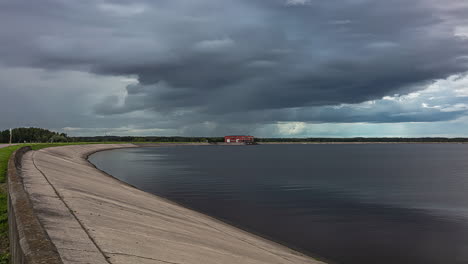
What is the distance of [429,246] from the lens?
19953 millimetres

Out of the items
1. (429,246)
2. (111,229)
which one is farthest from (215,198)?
(111,229)

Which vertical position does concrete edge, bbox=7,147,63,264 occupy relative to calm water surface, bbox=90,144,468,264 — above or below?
above

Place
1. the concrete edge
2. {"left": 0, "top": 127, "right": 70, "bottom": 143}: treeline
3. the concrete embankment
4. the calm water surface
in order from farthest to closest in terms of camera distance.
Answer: {"left": 0, "top": 127, "right": 70, "bottom": 143}: treeline, the calm water surface, the concrete embankment, the concrete edge

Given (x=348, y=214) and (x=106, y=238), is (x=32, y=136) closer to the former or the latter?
(x=348, y=214)

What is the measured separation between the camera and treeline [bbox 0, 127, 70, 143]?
453 ft

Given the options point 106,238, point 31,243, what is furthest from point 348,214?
point 31,243

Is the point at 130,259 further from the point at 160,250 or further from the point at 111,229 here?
the point at 111,229

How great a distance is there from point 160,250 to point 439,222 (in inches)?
941

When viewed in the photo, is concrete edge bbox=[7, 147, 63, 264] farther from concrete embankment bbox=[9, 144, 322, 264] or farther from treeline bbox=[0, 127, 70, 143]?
treeline bbox=[0, 127, 70, 143]

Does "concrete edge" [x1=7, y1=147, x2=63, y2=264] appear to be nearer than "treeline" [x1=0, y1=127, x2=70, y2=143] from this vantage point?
Yes

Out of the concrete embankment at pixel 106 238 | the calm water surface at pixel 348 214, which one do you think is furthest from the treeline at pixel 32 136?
the concrete embankment at pixel 106 238

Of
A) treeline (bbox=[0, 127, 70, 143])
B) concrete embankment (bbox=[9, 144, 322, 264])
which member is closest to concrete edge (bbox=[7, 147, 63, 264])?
concrete embankment (bbox=[9, 144, 322, 264])

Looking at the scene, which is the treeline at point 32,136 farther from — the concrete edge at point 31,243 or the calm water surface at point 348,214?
the concrete edge at point 31,243

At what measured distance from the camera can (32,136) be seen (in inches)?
6407
